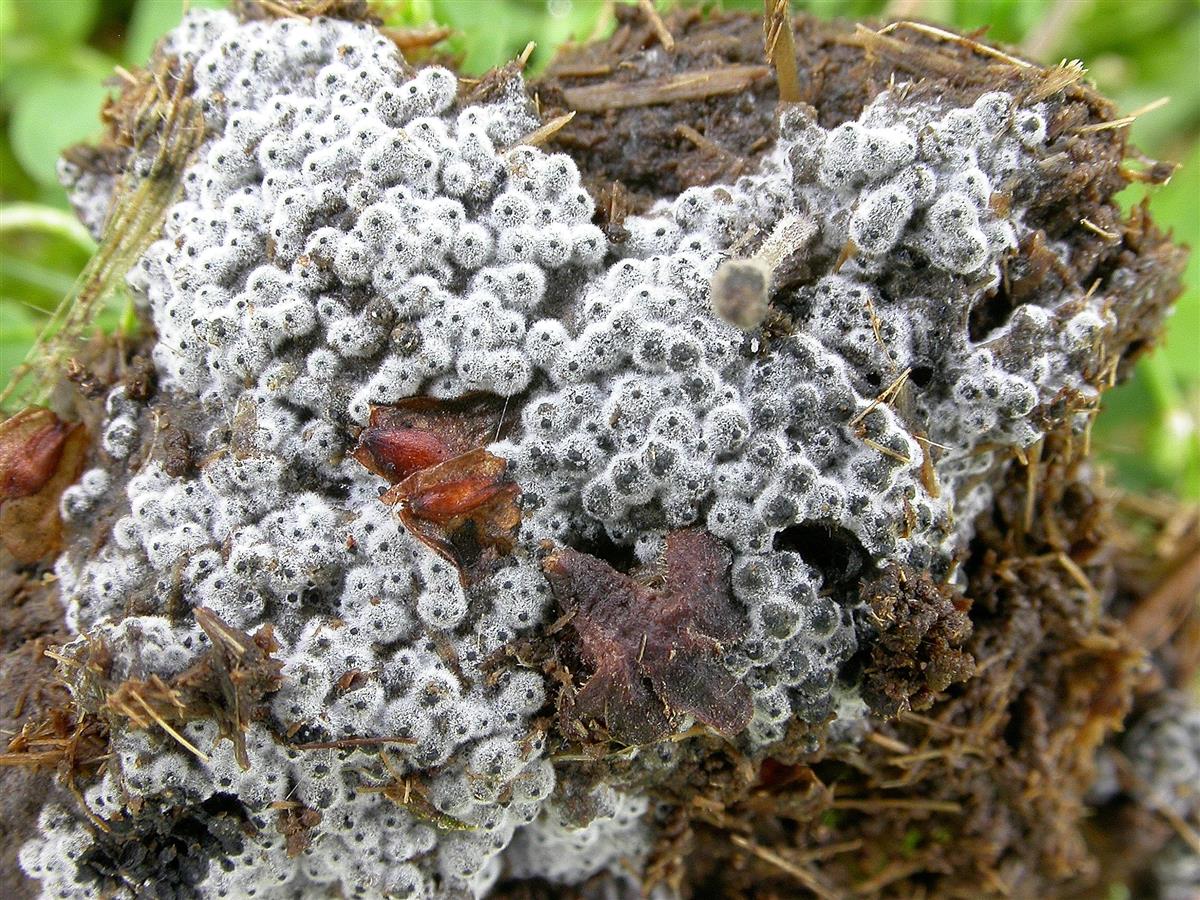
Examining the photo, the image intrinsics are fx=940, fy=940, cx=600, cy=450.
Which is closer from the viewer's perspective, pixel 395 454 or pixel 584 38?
pixel 395 454

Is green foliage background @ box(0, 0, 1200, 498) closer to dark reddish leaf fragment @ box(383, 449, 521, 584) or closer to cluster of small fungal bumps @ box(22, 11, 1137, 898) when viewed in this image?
cluster of small fungal bumps @ box(22, 11, 1137, 898)

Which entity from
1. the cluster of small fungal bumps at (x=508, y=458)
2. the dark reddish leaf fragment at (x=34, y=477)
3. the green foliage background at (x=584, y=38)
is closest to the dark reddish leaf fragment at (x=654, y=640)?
the cluster of small fungal bumps at (x=508, y=458)

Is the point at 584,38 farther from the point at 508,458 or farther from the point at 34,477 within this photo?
the point at 34,477

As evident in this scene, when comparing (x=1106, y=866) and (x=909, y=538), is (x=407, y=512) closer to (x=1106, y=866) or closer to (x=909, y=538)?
(x=909, y=538)

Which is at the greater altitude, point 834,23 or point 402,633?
point 834,23

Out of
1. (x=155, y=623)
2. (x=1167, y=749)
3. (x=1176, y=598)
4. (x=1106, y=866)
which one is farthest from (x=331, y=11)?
(x=1106, y=866)

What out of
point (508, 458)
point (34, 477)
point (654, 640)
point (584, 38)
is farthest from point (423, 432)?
point (584, 38)
